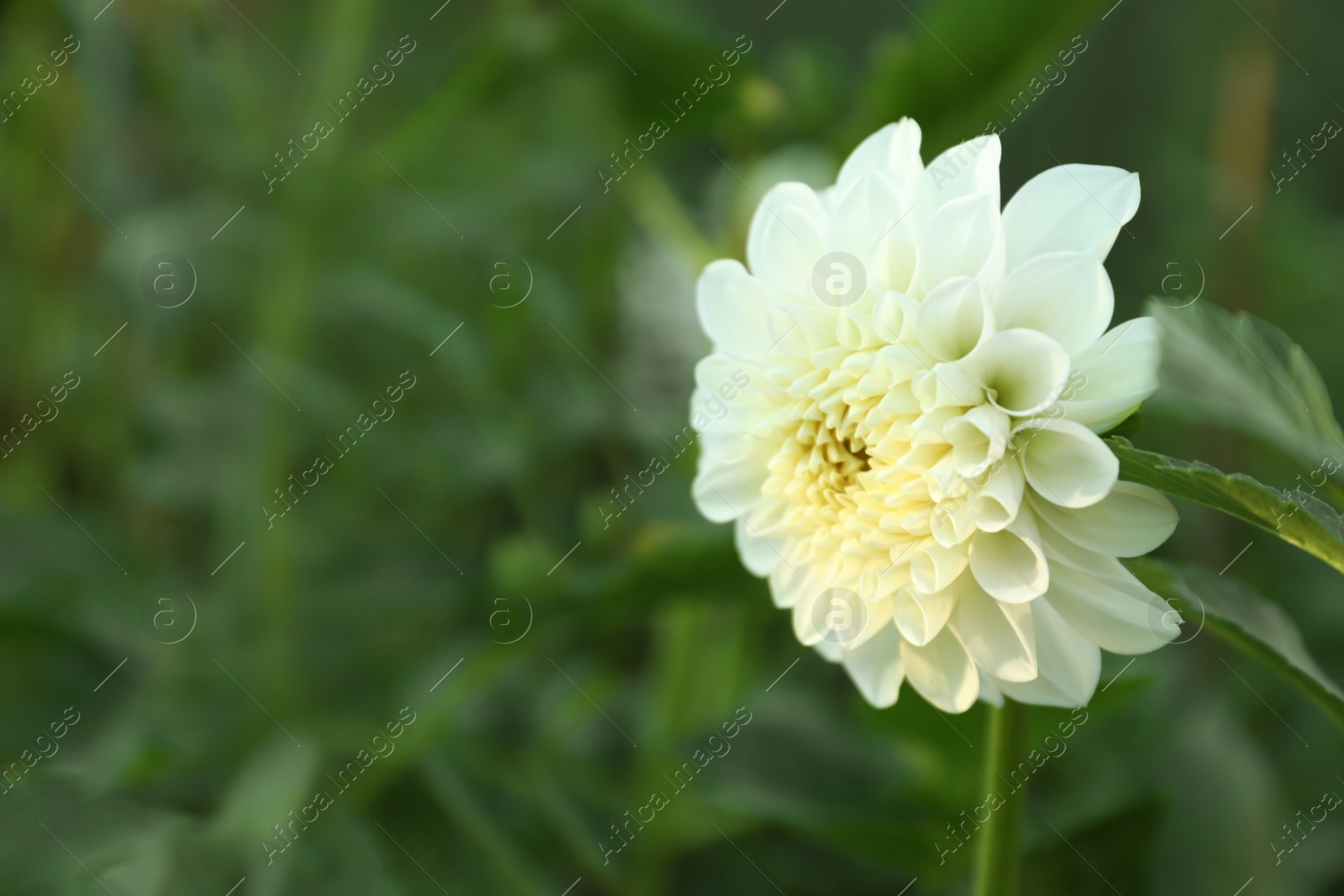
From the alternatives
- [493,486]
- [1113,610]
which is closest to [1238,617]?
[1113,610]

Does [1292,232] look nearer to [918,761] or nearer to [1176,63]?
[1176,63]

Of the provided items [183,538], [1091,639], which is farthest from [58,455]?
[1091,639]

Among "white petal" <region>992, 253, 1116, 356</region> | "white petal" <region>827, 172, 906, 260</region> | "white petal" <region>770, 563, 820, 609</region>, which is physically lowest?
"white petal" <region>770, 563, 820, 609</region>

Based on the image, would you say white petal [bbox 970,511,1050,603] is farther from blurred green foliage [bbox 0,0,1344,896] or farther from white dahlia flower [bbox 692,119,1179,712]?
blurred green foliage [bbox 0,0,1344,896]

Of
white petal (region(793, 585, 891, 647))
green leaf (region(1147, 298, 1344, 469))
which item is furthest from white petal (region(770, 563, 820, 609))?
green leaf (region(1147, 298, 1344, 469))

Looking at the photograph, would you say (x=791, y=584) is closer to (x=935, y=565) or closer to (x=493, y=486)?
(x=935, y=565)

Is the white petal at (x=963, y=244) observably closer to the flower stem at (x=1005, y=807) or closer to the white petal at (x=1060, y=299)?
the white petal at (x=1060, y=299)

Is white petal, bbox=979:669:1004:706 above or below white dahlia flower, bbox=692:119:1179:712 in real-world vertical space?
below
